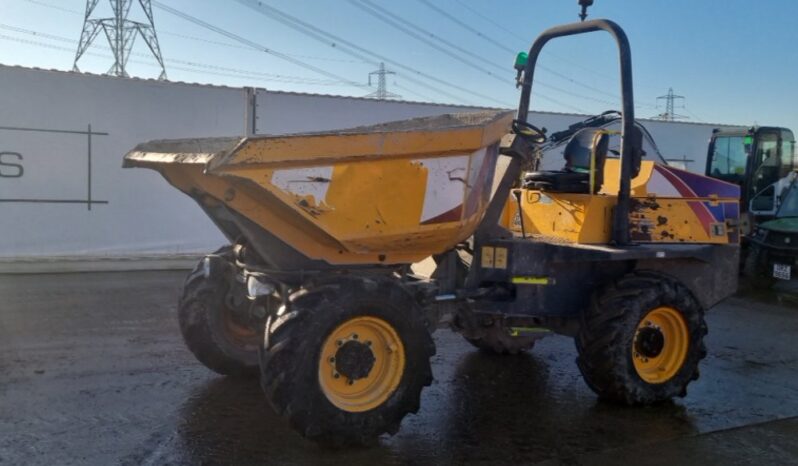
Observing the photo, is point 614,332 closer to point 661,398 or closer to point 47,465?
point 661,398

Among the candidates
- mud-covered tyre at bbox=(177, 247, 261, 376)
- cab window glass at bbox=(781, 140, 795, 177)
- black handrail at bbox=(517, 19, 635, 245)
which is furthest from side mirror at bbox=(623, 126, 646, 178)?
cab window glass at bbox=(781, 140, 795, 177)

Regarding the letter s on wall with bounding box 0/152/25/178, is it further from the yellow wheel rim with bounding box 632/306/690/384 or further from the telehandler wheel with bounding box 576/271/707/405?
the yellow wheel rim with bounding box 632/306/690/384

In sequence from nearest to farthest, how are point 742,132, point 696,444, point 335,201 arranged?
point 335,201, point 696,444, point 742,132

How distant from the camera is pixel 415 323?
473 cm

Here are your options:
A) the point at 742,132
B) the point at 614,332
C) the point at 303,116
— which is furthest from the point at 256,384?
the point at 742,132

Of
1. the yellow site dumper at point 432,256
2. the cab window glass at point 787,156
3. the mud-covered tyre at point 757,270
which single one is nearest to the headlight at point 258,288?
the yellow site dumper at point 432,256

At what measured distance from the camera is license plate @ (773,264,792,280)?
11.2 m

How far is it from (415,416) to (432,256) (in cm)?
115

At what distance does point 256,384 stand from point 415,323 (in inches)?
69.7

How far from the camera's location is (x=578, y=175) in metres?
5.85

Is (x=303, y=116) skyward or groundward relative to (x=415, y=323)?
skyward

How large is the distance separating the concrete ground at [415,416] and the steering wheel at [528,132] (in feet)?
6.53

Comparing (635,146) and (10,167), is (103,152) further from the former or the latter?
(635,146)

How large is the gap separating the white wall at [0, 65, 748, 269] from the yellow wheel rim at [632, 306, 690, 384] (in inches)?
285
